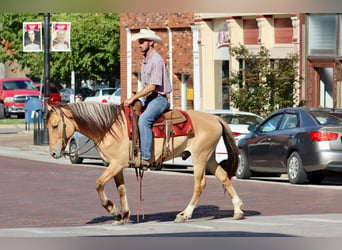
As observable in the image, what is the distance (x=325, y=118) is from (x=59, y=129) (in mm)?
7626

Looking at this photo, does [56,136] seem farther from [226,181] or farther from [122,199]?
[226,181]

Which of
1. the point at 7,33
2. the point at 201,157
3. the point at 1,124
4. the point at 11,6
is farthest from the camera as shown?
the point at 7,33

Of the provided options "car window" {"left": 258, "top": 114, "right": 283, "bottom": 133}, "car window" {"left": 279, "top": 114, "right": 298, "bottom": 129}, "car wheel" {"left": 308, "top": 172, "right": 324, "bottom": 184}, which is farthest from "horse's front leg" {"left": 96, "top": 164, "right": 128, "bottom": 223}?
"car window" {"left": 258, "top": 114, "right": 283, "bottom": 133}

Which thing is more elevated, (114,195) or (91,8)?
(91,8)

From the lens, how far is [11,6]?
2.27 m

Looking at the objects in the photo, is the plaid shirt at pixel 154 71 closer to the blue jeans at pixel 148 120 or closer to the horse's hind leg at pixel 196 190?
the blue jeans at pixel 148 120

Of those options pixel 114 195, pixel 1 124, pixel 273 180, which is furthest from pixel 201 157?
pixel 1 124

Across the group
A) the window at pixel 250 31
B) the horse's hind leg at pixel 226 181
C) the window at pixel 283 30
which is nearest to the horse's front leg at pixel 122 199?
the horse's hind leg at pixel 226 181

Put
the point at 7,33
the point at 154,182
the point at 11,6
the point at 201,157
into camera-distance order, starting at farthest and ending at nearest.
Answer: the point at 7,33 → the point at 154,182 → the point at 201,157 → the point at 11,6

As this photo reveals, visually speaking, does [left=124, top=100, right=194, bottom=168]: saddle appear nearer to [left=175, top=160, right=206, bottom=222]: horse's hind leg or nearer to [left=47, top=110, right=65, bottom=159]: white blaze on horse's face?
[left=175, top=160, right=206, bottom=222]: horse's hind leg

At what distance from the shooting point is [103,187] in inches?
409

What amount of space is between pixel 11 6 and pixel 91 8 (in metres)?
0.20

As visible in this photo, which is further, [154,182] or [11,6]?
[154,182]

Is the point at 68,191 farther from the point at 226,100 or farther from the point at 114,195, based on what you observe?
the point at 226,100
